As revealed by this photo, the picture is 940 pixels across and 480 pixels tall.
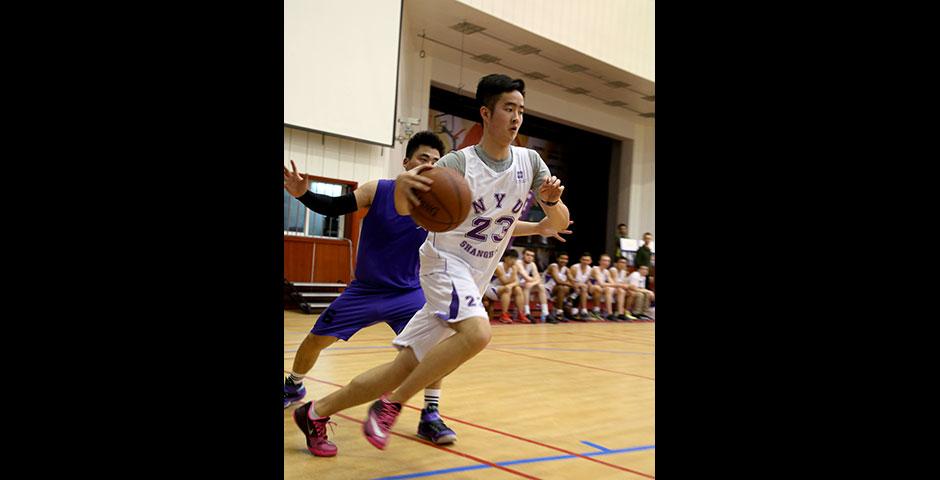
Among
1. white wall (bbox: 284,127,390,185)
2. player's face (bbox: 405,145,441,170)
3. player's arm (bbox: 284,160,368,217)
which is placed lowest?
player's arm (bbox: 284,160,368,217)

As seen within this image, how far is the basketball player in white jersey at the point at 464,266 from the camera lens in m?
2.54

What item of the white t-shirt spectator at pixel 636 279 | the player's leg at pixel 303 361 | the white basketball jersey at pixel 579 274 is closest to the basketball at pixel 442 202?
the player's leg at pixel 303 361

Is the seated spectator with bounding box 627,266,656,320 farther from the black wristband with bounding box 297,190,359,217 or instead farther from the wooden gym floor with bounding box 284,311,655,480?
the black wristband with bounding box 297,190,359,217

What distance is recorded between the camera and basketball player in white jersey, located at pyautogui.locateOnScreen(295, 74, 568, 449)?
2.54 metres

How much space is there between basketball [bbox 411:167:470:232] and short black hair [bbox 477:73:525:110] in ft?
1.97

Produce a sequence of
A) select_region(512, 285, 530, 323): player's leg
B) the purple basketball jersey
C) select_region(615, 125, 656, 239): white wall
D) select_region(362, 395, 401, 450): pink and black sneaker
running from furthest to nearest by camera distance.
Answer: select_region(615, 125, 656, 239): white wall, select_region(512, 285, 530, 323): player's leg, the purple basketball jersey, select_region(362, 395, 401, 450): pink and black sneaker

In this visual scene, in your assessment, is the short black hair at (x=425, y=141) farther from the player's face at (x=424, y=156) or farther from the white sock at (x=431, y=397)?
the white sock at (x=431, y=397)

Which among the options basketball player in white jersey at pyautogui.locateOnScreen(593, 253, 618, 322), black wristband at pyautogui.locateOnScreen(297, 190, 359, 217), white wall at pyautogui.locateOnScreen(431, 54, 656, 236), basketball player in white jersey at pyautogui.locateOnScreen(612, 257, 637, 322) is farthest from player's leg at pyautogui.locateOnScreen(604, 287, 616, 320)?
black wristband at pyautogui.locateOnScreen(297, 190, 359, 217)

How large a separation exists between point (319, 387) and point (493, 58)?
1082 centimetres

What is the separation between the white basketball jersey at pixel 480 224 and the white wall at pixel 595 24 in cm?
894
